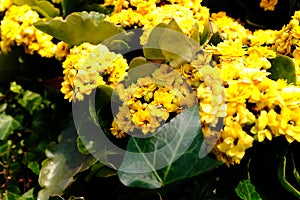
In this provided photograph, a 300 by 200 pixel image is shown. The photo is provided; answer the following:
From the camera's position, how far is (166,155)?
3.31 feet

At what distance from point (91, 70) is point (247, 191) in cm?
40

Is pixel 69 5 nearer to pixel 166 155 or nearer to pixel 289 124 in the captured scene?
pixel 166 155

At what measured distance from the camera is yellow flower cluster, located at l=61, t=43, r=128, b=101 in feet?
3.41

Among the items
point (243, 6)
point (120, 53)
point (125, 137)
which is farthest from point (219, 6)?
point (125, 137)

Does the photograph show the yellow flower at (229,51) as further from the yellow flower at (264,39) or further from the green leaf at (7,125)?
the green leaf at (7,125)

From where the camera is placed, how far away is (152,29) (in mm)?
1081

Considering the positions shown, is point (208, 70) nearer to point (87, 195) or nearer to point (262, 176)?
point (262, 176)

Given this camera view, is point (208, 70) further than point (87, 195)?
No

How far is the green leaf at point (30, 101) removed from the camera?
5.10 feet

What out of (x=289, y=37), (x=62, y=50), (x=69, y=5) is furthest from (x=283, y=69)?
(x=69, y=5)

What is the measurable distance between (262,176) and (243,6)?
23.3 inches

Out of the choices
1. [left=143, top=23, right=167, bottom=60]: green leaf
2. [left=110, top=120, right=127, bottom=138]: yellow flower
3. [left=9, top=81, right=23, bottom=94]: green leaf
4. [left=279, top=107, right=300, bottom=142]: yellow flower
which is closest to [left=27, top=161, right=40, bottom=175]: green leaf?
[left=9, top=81, right=23, bottom=94]: green leaf

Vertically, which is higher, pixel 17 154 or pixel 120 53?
pixel 120 53

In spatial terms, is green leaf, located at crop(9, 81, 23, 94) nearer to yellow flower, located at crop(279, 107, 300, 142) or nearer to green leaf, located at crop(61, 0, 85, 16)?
green leaf, located at crop(61, 0, 85, 16)
